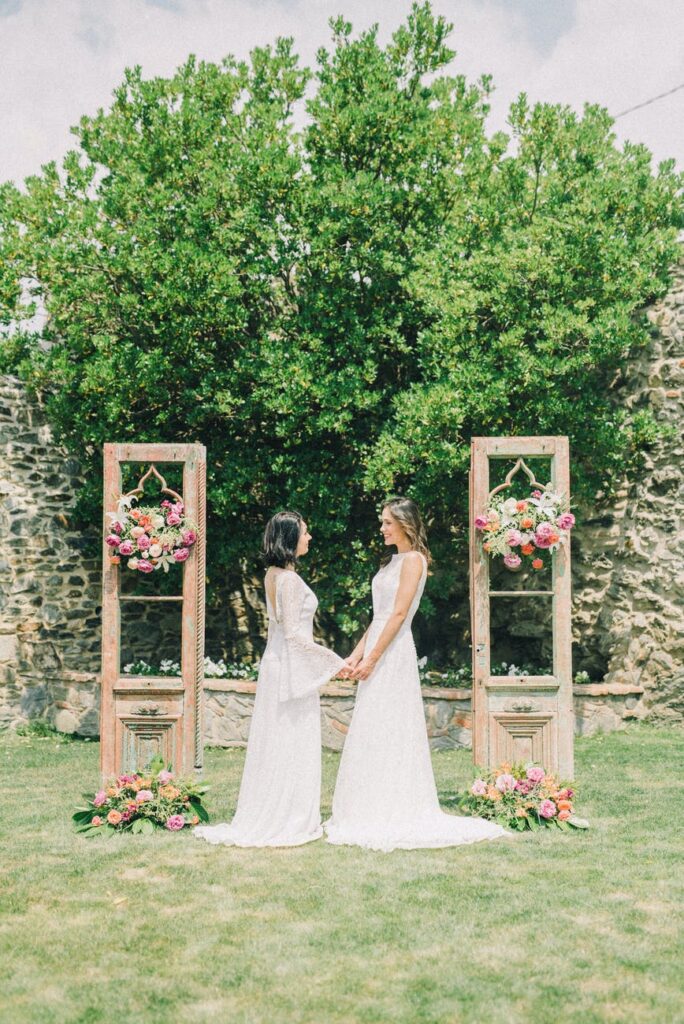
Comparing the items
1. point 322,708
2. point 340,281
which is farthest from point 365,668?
point 340,281

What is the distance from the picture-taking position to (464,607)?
12797 millimetres

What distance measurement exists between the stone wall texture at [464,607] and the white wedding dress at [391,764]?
432 cm

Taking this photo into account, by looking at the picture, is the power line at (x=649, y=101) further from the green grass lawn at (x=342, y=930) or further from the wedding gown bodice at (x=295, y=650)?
the green grass lawn at (x=342, y=930)

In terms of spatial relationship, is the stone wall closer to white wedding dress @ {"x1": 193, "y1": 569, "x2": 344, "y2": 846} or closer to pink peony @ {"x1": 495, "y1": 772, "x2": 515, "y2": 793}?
pink peony @ {"x1": 495, "y1": 772, "x2": 515, "y2": 793}

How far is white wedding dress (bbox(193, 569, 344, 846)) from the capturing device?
6.24 meters

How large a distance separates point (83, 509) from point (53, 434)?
1010 millimetres

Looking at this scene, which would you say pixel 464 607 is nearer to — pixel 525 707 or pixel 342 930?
pixel 525 707

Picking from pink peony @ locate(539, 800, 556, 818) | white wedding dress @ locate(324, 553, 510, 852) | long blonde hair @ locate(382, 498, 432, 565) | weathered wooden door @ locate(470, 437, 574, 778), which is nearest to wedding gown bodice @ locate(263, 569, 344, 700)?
white wedding dress @ locate(324, 553, 510, 852)

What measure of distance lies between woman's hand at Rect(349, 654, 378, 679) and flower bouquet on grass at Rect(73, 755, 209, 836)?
1.41 metres

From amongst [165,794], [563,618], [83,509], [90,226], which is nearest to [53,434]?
[83,509]

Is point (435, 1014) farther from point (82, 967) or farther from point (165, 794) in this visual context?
point (165, 794)

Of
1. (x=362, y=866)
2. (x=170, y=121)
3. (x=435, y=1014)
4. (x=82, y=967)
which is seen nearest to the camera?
(x=435, y=1014)

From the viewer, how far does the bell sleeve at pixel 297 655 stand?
636cm

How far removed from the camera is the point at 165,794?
662cm
